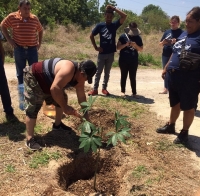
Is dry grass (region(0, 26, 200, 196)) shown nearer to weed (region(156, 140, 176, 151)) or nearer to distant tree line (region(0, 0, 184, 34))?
weed (region(156, 140, 176, 151))

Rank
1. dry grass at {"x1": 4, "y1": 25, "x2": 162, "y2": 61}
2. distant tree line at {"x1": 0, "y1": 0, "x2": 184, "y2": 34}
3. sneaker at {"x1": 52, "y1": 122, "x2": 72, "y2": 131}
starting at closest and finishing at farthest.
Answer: sneaker at {"x1": 52, "y1": 122, "x2": 72, "y2": 131}, dry grass at {"x1": 4, "y1": 25, "x2": 162, "y2": 61}, distant tree line at {"x1": 0, "y1": 0, "x2": 184, "y2": 34}

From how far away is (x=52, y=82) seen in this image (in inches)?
130

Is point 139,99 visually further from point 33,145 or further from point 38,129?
point 33,145

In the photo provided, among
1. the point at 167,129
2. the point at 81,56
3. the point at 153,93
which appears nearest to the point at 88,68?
the point at 167,129

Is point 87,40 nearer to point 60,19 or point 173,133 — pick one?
point 60,19

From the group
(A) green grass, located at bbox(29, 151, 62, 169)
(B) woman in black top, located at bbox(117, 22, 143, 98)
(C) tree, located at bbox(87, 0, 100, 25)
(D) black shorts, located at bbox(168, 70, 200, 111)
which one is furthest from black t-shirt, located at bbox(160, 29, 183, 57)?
(C) tree, located at bbox(87, 0, 100, 25)

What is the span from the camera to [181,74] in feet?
12.0

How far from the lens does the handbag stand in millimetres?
3418

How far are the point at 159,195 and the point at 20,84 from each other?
2.96 m

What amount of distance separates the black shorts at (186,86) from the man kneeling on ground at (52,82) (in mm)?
1279

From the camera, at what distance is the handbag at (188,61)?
3418 mm

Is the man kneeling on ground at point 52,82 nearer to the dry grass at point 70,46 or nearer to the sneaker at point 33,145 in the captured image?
the sneaker at point 33,145

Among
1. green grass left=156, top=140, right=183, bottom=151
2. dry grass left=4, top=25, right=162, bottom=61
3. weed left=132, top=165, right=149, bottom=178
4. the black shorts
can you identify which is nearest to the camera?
weed left=132, top=165, right=149, bottom=178

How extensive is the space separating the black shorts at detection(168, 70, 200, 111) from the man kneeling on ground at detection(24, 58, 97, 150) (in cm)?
128
